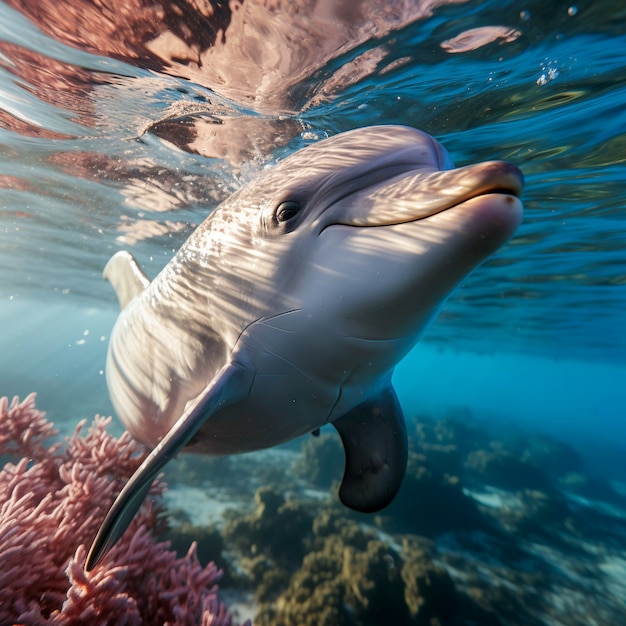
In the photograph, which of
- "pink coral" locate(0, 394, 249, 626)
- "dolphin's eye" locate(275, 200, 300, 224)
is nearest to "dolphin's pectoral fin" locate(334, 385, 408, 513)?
"pink coral" locate(0, 394, 249, 626)

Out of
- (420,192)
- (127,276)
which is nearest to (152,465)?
(420,192)

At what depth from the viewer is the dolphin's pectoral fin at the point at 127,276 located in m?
4.66

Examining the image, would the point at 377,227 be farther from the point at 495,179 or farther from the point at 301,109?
the point at 301,109

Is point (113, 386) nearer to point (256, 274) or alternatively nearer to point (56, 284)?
point (256, 274)

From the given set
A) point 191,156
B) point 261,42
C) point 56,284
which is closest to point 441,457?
point 191,156

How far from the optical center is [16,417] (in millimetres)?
5016

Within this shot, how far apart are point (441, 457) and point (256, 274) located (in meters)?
16.8

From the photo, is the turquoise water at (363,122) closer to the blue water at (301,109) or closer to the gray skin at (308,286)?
the blue water at (301,109)

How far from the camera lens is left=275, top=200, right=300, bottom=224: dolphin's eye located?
6.86ft

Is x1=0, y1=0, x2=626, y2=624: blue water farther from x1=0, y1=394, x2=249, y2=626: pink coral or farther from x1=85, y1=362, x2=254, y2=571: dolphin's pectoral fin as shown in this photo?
x1=0, y1=394, x2=249, y2=626: pink coral

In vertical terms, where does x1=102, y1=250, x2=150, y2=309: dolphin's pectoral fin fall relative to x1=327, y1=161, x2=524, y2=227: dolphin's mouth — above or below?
below

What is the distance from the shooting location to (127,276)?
4.93m

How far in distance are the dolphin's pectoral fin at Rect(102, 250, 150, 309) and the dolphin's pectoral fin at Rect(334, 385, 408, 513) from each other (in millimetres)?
2851

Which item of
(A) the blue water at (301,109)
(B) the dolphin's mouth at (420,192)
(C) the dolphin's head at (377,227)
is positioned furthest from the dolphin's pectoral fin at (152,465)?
(A) the blue water at (301,109)
